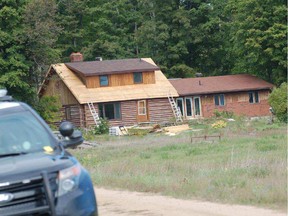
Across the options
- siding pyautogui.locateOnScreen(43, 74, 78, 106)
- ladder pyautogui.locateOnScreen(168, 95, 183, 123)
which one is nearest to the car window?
siding pyautogui.locateOnScreen(43, 74, 78, 106)

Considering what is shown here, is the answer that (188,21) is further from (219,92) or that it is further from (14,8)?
(14,8)

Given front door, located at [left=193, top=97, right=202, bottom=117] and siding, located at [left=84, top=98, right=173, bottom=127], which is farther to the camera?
front door, located at [left=193, top=97, right=202, bottom=117]

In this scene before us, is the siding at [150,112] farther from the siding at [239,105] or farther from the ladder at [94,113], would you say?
the siding at [239,105]

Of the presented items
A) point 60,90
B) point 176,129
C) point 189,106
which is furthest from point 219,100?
point 60,90

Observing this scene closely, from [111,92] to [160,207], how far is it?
142 feet

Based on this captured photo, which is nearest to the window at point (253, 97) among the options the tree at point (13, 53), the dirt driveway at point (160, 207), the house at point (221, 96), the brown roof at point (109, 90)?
the house at point (221, 96)

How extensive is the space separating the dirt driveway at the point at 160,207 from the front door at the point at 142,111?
41176 mm

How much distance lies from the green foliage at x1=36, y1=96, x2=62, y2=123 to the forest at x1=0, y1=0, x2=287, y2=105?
859cm

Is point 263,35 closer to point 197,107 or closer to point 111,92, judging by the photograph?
point 197,107

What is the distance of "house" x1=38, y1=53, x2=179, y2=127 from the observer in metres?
53.9

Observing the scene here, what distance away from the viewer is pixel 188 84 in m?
60.0

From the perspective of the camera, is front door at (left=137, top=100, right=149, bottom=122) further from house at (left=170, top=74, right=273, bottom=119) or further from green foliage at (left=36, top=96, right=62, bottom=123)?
green foliage at (left=36, top=96, right=62, bottom=123)

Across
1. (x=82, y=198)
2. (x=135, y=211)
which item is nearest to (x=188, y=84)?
(x=135, y=211)

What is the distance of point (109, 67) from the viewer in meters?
55.8
